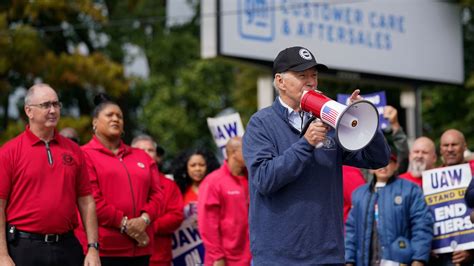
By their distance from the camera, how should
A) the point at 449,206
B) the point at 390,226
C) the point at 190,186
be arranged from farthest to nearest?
the point at 190,186 < the point at 449,206 < the point at 390,226

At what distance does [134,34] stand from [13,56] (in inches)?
498

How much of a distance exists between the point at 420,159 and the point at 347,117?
15.3ft

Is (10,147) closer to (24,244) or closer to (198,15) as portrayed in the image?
(24,244)

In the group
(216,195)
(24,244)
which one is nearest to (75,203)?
(24,244)

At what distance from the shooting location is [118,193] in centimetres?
805

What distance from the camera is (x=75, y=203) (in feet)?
23.5

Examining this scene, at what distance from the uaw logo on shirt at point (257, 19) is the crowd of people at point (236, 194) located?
716 centimetres

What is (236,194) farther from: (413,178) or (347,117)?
(347,117)

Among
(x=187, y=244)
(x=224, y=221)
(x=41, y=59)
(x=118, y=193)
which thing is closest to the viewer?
(x=118, y=193)

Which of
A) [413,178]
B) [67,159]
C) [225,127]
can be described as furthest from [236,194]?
[67,159]

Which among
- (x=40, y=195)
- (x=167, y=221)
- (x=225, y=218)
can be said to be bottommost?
(x=167, y=221)

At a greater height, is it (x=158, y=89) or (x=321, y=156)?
(x=321, y=156)

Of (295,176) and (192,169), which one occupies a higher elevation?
(295,176)

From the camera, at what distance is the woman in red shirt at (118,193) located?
7970 millimetres
